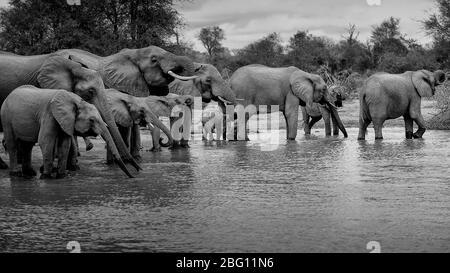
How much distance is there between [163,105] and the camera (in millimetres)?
14125

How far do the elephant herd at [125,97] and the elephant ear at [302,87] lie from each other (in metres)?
0.02

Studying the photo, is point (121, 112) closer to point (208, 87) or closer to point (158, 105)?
point (158, 105)

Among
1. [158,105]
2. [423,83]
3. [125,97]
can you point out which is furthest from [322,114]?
[125,97]

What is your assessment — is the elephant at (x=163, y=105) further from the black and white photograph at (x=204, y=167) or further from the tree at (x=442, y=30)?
the tree at (x=442, y=30)

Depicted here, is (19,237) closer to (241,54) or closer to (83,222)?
(83,222)

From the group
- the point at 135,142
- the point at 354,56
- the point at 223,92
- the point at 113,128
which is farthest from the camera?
the point at 354,56

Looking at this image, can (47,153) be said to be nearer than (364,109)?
Yes

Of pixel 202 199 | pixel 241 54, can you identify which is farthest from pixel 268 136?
pixel 241 54

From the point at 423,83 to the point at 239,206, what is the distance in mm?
9966

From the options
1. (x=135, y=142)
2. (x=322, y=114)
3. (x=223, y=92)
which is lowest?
(x=135, y=142)

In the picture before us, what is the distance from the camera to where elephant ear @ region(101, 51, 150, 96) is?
12422mm

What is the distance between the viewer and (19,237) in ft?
20.1

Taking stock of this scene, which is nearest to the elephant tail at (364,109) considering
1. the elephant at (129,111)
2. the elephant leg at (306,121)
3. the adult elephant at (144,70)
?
the elephant leg at (306,121)

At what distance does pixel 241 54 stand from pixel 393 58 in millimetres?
22306
